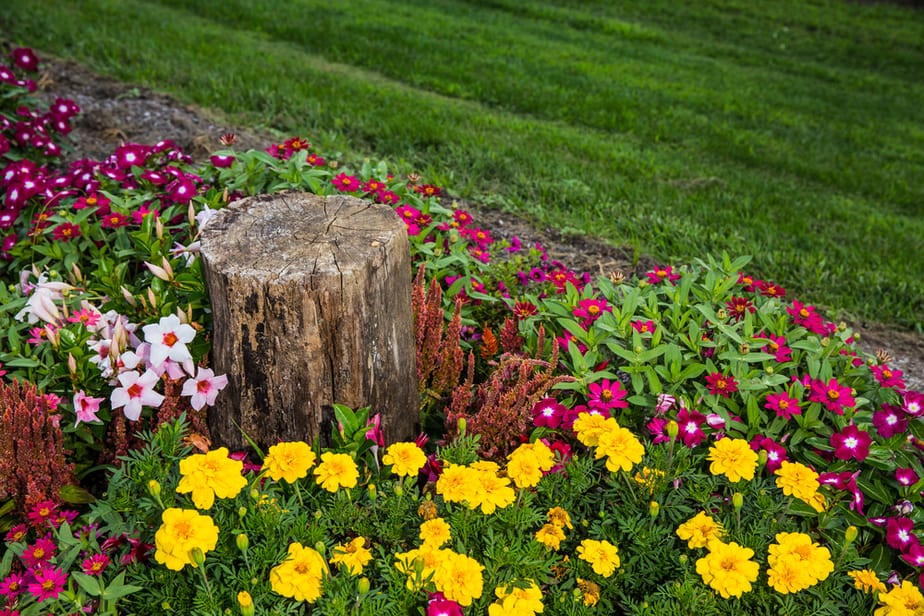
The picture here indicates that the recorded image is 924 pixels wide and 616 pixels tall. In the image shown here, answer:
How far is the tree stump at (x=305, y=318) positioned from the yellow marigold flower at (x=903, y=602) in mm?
1484

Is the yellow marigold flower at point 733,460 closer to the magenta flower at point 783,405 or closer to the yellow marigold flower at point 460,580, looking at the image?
the magenta flower at point 783,405

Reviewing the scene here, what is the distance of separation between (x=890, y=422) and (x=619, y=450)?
3.66ft

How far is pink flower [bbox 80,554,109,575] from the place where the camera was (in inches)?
75.7

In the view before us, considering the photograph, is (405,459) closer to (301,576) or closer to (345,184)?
(301,576)

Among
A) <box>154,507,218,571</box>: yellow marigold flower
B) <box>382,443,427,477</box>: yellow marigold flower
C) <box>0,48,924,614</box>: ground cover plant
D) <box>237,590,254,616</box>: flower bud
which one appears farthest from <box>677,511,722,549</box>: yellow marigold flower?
<box>154,507,218,571</box>: yellow marigold flower

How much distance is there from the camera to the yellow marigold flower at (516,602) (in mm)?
1866

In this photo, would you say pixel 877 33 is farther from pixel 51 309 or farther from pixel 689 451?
pixel 51 309

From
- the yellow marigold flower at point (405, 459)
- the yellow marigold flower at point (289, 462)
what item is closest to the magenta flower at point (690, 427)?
the yellow marigold flower at point (405, 459)

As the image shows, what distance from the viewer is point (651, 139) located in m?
6.78

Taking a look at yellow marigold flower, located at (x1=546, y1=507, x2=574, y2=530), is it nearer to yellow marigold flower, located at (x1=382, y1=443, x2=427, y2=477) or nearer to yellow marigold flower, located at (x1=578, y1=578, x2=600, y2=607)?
→ yellow marigold flower, located at (x1=578, y1=578, x2=600, y2=607)

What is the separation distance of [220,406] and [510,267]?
63.0 inches

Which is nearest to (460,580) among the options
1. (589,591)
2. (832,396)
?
(589,591)

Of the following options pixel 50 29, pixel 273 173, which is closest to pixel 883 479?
pixel 273 173

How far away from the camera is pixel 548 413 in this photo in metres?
2.55
